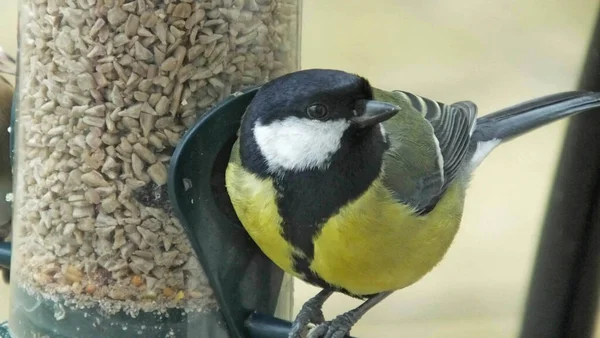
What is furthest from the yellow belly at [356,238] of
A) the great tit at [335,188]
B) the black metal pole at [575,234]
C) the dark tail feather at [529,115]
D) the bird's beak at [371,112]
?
the black metal pole at [575,234]

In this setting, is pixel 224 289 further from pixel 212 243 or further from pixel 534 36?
pixel 534 36

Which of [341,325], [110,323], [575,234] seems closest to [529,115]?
[575,234]

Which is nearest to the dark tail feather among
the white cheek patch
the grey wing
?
the grey wing

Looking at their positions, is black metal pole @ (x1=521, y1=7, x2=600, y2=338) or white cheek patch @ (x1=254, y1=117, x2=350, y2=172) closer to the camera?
white cheek patch @ (x1=254, y1=117, x2=350, y2=172)

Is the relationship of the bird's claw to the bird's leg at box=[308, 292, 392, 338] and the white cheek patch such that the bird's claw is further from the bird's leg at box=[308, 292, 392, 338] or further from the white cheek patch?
the white cheek patch

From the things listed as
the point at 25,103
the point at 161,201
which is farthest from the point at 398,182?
the point at 25,103

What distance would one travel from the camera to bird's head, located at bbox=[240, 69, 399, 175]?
3.57 ft

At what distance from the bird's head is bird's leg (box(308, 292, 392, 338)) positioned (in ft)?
1.13

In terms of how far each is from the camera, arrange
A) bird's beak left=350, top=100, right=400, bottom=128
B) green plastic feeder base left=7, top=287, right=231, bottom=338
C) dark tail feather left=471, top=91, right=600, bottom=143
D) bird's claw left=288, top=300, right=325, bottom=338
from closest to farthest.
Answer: bird's beak left=350, top=100, right=400, bottom=128 → green plastic feeder base left=7, top=287, right=231, bottom=338 → bird's claw left=288, top=300, right=325, bottom=338 → dark tail feather left=471, top=91, right=600, bottom=143

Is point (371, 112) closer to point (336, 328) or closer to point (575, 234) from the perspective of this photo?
point (336, 328)

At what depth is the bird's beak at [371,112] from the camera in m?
1.08

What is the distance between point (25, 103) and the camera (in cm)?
129

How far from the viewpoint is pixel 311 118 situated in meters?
1.09

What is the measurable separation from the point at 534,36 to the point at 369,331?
0.90m
